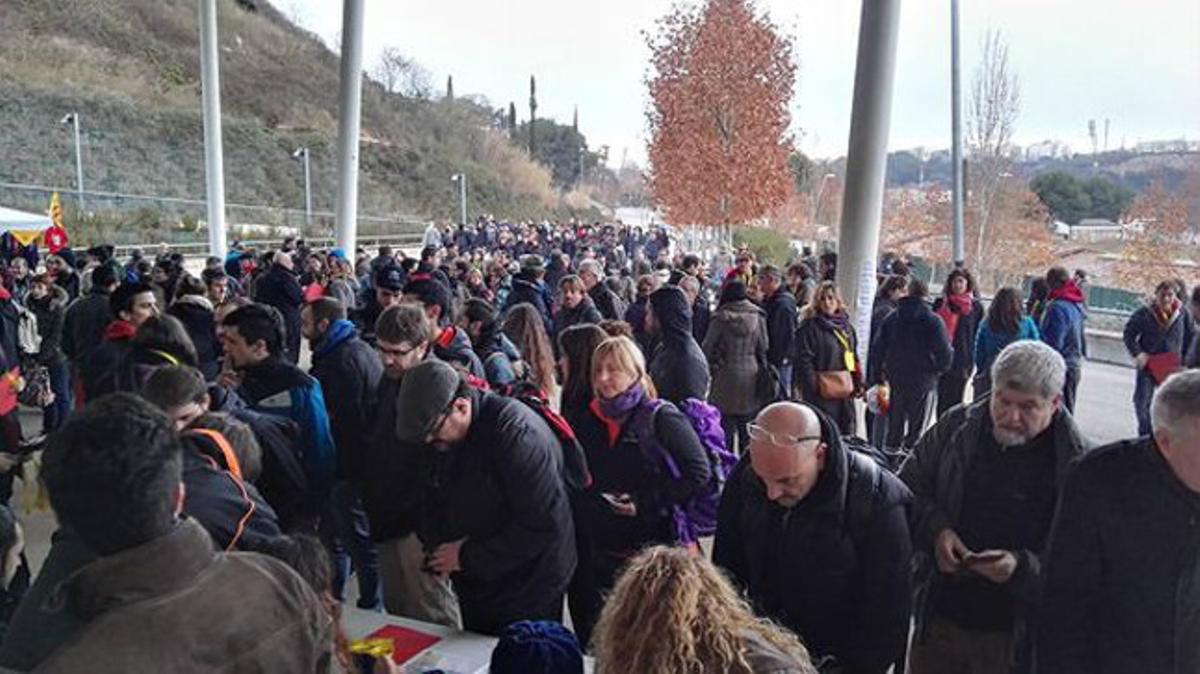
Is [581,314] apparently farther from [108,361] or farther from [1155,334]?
[1155,334]

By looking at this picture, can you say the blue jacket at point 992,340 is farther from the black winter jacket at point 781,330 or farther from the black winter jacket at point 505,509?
the black winter jacket at point 505,509

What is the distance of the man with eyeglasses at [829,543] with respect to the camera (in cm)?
270

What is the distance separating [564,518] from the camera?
344 centimetres

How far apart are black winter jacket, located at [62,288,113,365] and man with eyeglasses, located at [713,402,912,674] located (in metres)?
5.56

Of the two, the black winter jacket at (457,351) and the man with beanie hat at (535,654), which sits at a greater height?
the black winter jacket at (457,351)

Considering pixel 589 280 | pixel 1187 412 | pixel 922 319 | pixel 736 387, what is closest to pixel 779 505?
pixel 1187 412

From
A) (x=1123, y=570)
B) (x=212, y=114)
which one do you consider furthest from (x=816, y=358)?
(x=212, y=114)

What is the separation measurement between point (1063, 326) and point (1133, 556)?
230 inches

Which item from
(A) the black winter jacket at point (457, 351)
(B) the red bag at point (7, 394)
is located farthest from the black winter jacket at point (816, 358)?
(B) the red bag at point (7, 394)

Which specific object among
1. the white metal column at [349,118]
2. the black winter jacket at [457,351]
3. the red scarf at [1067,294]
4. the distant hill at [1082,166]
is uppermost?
the distant hill at [1082,166]

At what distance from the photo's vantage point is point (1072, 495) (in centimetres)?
261

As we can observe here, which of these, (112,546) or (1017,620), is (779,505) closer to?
(1017,620)

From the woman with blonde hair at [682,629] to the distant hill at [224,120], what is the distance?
35068 mm

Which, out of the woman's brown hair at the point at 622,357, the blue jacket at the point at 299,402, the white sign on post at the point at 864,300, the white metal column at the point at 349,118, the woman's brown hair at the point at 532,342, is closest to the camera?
the woman's brown hair at the point at 622,357
